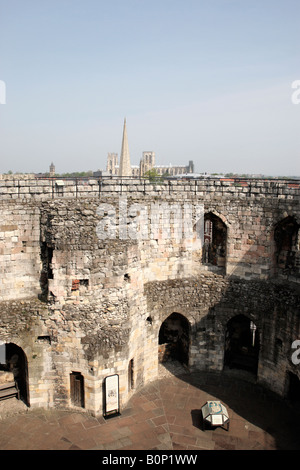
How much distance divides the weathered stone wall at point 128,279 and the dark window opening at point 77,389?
21 cm

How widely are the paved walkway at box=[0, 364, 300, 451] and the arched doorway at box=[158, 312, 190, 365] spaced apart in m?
1.88

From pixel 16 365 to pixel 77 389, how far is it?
8.72ft

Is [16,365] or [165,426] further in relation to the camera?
[16,365]

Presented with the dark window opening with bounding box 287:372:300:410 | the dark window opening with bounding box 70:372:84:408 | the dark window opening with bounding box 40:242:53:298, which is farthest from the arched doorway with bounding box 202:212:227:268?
the dark window opening with bounding box 70:372:84:408

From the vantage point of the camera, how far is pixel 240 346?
619 inches

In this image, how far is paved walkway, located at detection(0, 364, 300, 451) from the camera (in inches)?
434

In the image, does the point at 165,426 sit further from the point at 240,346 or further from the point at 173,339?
the point at 240,346

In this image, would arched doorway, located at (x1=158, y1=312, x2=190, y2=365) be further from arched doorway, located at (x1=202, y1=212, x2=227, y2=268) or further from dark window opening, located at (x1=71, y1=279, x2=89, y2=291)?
dark window opening, located at (x1=71, y1=279, x2=89, y2=291)

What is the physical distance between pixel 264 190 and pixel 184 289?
4786 mm

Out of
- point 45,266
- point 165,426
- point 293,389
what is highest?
point 45,266

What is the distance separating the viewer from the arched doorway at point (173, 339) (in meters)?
15.4

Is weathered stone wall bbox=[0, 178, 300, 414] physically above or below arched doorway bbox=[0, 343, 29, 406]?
above

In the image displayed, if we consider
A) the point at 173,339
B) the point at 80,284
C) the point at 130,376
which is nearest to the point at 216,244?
the point at 173,339

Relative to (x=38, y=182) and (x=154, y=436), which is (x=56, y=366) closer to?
(x=154, y=436)
